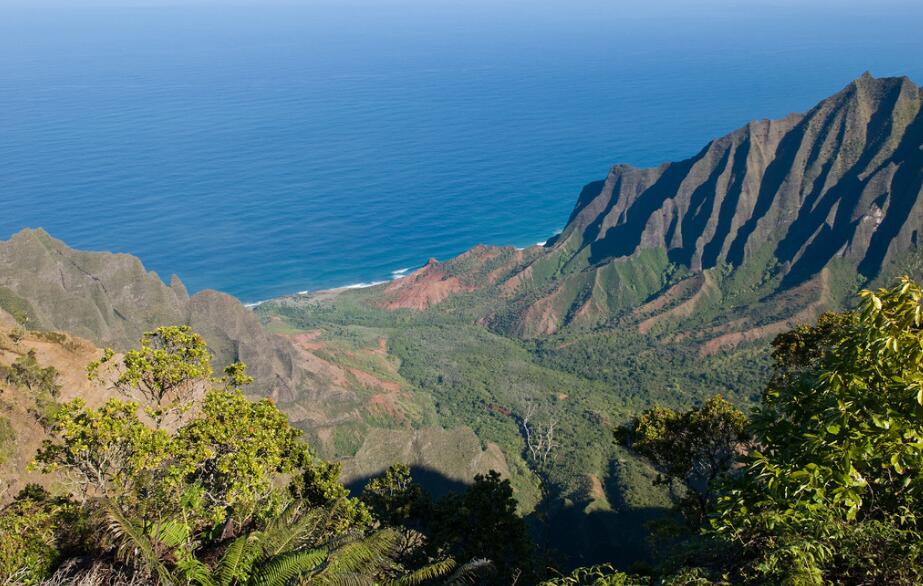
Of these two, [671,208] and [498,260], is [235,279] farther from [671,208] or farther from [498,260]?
[671,208]

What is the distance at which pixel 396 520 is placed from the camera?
36.0 metres

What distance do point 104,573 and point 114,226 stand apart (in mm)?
207452

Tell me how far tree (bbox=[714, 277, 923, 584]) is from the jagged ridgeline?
45.9m

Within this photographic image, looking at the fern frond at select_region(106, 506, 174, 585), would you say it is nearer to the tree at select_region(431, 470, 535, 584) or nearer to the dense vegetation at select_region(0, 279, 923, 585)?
the dense vegetation at select_region(0, 279, 923, 585)

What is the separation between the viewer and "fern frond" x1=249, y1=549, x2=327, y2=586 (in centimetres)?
1527

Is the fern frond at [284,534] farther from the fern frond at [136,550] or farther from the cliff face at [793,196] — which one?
→ the cliff face at [793,196]

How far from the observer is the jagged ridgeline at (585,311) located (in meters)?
79.2

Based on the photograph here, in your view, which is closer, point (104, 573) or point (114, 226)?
point (104, 573)

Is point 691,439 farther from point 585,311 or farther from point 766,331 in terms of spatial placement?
point 585,311

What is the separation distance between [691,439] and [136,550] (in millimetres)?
28094

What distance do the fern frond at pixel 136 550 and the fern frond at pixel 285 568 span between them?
2.11 m

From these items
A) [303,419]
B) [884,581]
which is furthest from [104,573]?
[303,419]

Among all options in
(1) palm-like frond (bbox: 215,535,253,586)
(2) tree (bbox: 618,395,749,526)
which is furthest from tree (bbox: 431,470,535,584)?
(1) palm-like frond (bbox: 215,535,253,586)

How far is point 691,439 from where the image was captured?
35.1 metres
